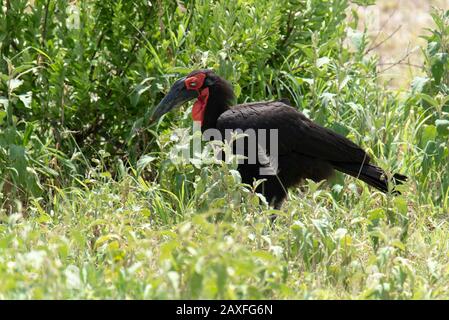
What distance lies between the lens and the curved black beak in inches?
228

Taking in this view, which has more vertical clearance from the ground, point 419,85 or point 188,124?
point 419,85

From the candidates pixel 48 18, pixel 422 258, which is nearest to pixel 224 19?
pixel 48 18

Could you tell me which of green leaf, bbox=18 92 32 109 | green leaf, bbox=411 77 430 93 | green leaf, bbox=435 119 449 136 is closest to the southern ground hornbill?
green leaf, bbox=435 119 449 136

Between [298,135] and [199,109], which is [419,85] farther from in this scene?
[199,109]

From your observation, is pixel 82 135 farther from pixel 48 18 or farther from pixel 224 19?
pixel 224 19

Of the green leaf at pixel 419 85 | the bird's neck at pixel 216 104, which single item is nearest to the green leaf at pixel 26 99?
the bird's neck at pixel 216 104

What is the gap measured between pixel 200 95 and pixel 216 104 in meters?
0.11

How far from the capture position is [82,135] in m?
6.26

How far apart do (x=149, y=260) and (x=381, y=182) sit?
6.58ft

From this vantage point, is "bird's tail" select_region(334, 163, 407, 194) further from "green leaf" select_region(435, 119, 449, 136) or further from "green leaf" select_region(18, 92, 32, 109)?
"green leaf" select_region(18, 92, 32, 109)

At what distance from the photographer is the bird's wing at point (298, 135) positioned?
5688mm

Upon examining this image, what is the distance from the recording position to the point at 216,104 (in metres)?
5.88

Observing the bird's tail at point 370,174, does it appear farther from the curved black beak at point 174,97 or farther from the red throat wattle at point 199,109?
the curved black beak at point 174,97

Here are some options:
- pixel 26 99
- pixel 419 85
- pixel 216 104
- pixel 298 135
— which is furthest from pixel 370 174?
pixel 26 99
